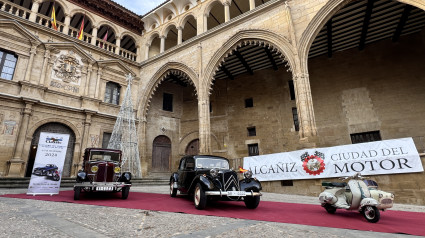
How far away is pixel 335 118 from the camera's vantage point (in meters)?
12.8

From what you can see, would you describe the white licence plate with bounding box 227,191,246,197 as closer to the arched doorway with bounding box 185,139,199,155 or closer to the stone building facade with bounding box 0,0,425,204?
the stone building facade with bounding box 0,0,425,204

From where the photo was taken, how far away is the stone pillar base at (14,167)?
980 centimetres

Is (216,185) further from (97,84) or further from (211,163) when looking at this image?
(97,84)

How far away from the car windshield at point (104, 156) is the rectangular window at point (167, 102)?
1021 centimetres

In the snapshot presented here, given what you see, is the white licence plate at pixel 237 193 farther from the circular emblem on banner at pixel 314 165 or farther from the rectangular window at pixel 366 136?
the rectangular window at pixel 366 136

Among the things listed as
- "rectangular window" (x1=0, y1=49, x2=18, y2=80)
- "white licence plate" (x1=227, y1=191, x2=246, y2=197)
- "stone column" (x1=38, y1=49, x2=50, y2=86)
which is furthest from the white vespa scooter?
"rectangular window" (x1=0, y1=49, x2=18, y2=80)

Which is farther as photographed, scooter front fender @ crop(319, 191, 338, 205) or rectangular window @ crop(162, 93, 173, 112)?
rectangular window @ crop(162, 93, 173, 112)

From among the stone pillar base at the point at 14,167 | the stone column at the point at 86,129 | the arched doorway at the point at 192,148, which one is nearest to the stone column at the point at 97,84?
the stone column at the point at 86,129

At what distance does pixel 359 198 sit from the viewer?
3.78m

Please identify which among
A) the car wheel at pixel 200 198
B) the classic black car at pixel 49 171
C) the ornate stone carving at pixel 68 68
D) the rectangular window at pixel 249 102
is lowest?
the car wheel at pixel 200 198

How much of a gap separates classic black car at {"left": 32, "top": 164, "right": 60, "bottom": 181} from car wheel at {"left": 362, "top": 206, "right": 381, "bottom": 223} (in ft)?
27.5

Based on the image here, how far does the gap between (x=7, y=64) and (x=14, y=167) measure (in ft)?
17.8

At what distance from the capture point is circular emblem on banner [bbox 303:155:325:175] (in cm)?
748

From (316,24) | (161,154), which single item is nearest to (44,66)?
(161,154)
